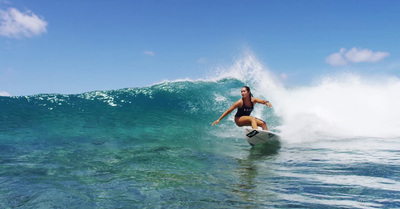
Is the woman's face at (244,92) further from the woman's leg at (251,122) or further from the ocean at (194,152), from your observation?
the ocean at (194,152)

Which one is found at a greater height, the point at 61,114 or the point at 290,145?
the point at 61,114

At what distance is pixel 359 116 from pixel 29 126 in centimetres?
1497

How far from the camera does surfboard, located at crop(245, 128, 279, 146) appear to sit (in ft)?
29.6

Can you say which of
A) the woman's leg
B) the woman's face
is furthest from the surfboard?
the woman's face

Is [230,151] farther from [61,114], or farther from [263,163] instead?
[61,114]

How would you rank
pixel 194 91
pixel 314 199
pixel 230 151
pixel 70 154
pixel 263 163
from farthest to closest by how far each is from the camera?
pixel 194 91 → pixel 230 151 → pixel 70 154 → pixel 263 163 → pixel 314 199

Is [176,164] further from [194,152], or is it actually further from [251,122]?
[251,122]

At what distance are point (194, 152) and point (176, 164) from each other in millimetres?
1860

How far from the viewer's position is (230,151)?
8664mm

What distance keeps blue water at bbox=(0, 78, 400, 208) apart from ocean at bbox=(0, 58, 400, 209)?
0.02m

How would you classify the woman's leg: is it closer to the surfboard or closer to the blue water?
the surfboard

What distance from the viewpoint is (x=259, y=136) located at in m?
9.12

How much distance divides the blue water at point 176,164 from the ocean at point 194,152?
0.02 meters

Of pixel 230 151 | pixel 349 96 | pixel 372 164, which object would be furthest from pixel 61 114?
pixel 349 96
